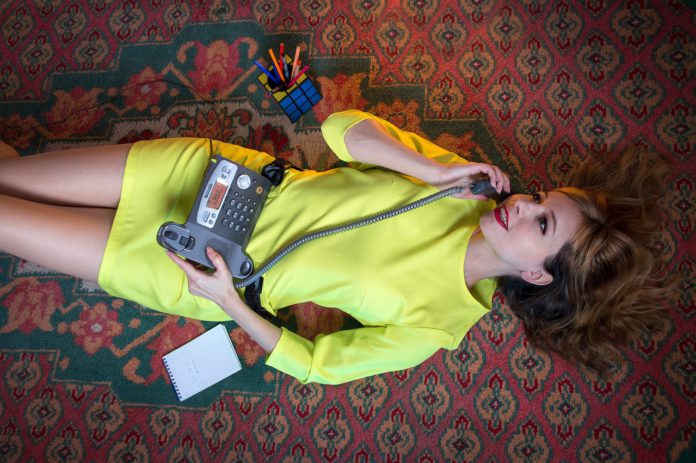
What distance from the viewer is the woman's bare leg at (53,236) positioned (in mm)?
1339

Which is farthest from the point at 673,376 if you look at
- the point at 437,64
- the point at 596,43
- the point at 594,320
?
the point at 437,64

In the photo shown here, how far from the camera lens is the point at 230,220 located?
4.20 feet

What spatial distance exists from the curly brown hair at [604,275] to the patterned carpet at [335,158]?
23cm

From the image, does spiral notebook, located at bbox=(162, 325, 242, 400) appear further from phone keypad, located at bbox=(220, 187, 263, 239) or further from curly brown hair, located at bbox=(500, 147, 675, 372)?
curly brown hair, located at bbox=(500, 147, 675, 372)

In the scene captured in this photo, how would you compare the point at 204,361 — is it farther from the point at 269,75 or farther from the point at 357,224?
the point at 269,75

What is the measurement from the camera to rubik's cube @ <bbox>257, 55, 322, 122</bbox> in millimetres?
1813

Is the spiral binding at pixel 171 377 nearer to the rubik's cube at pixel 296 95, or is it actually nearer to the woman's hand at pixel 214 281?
the woman's hand at pixel 214 281

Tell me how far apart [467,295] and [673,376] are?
0.94 meters

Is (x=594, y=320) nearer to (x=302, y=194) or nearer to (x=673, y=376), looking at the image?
(x=673, y=376)

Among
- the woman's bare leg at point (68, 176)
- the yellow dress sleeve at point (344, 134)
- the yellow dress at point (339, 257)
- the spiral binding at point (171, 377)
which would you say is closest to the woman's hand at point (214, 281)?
the yellow dress at point (339, 257)

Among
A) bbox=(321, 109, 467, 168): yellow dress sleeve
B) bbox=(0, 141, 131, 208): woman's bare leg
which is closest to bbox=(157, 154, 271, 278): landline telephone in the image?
bbox=(321, 109, 467, 168): yellow dress sleeve

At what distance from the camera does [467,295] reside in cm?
140

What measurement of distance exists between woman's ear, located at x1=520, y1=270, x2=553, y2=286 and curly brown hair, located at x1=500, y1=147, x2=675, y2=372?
0.02 m

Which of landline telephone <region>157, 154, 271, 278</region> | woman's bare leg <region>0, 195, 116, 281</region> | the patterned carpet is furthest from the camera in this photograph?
the patterned carpet
